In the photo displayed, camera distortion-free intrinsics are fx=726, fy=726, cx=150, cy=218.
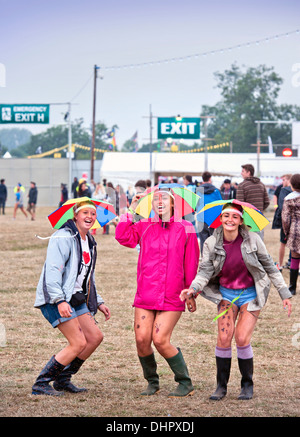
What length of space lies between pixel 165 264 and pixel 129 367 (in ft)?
5.23

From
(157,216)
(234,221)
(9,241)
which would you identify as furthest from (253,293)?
(9,241)

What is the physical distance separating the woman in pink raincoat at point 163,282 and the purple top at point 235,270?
237mm

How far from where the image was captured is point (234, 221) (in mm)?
5664

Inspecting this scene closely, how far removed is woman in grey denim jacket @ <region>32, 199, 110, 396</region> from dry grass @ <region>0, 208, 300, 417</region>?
0.23 m

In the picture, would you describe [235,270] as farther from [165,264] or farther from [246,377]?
[246,377]

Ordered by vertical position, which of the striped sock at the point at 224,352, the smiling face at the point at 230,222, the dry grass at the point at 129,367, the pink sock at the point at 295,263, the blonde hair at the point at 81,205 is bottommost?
the dry grass at the point at 129,367

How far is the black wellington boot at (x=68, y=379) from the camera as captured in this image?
5844 mm

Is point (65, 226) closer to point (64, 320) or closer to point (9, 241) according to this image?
point (64, 320)

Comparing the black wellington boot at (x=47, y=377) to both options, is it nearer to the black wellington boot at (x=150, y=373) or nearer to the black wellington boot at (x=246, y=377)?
the black wellington boot at (x=150, y=373)

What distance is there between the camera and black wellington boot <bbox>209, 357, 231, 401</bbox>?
5598 mm

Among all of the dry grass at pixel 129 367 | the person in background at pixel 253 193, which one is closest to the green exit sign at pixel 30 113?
the person in background at pixel 253 193
